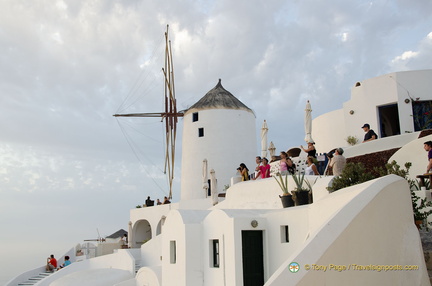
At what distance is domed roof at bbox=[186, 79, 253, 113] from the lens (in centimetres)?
3167

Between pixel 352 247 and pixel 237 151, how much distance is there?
23.9 m

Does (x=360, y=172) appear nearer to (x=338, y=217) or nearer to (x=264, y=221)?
(x=264, y=221)

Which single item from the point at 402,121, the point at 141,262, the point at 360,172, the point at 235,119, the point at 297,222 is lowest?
the point at 141,262

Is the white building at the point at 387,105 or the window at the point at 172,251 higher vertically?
the white building at the point at 387,105

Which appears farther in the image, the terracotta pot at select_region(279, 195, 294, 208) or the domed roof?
the domed roof

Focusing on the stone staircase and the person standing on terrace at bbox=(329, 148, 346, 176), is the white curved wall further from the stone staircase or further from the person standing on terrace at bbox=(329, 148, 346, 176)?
the person standing on terrace at bbox=(329, 148, 346, 176)

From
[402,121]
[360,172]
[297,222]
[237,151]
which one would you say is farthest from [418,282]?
[237,151]

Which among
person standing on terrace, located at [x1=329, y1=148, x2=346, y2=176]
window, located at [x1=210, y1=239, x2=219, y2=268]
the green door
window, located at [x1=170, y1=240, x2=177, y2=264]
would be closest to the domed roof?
window, located at [x1=170, y1=240, x2=177, y2=264]

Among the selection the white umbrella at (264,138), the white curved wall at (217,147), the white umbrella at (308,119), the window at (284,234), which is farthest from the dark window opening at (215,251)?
the white curved wall at (217,147)

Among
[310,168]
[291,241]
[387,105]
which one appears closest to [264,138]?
[387,105]

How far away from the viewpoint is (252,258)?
40.5 ft

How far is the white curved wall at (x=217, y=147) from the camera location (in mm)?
30547

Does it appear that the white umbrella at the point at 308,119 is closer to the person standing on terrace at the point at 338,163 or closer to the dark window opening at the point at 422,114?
the dark window opening at the point at 422,114

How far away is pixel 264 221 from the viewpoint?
12531 millimetres
